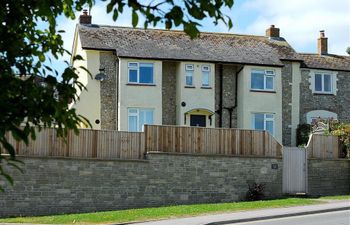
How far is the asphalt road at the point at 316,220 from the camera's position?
1780 centimetres

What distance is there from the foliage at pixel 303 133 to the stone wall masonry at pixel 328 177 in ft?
19.2

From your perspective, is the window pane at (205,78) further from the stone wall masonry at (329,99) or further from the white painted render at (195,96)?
the stone wall masonry at (329,99)

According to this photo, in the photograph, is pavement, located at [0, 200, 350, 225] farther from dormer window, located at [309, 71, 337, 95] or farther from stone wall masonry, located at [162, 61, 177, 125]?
dormer window, located at [309, 71, 337, 95]

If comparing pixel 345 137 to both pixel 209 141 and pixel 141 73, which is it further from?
pixel 141 73

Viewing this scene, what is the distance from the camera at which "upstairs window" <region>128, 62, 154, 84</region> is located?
3303cm

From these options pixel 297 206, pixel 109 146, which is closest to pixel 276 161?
pixel 297 206

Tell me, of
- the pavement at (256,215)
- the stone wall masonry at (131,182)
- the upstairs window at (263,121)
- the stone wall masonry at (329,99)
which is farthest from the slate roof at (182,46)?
the pavement at (256,215)

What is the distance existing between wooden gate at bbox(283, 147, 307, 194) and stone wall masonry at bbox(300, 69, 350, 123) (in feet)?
29.6

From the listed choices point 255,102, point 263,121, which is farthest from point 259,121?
point 255,102

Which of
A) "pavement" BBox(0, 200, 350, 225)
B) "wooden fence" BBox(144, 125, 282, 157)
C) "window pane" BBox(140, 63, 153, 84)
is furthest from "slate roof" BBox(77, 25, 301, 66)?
"pavement" BBox(0, 200, 350, 225)

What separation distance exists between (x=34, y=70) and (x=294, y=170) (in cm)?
2339

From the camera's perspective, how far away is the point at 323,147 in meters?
28.3

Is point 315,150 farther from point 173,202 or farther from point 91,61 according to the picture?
point 91,61

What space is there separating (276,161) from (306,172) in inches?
65.7
